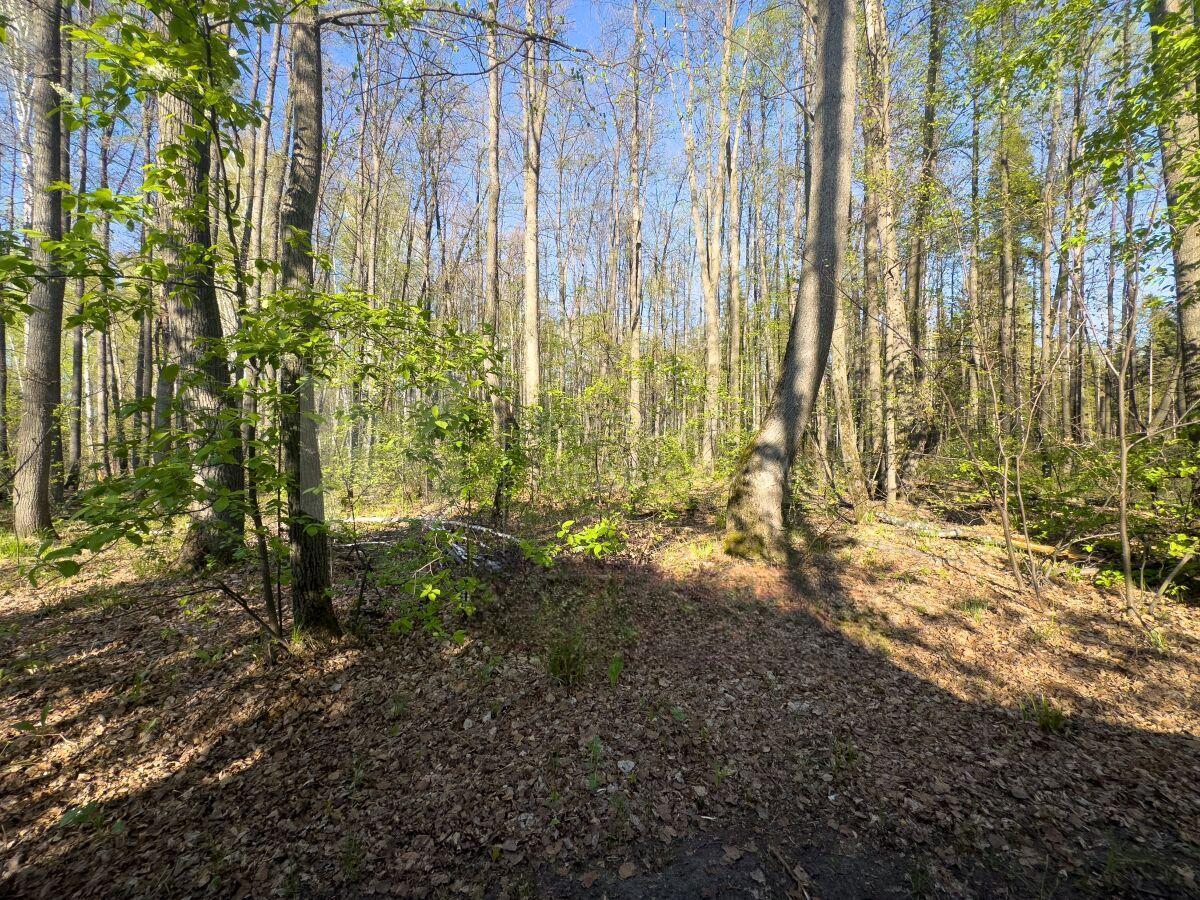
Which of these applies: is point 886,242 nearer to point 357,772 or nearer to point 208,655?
point 357,772

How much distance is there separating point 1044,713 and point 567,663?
12.3 feet

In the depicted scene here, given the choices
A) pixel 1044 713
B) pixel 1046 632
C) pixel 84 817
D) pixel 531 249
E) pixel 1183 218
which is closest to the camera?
pixel 84 817

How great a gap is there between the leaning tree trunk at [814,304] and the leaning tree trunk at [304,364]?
4967 mm

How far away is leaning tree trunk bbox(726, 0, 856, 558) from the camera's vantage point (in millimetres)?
5961

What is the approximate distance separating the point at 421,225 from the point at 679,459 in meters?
16.3

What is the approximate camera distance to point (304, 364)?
10.7 ft

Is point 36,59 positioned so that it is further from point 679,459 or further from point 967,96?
point 967,96

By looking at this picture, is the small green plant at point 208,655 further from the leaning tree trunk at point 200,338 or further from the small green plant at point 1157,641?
the small green plant at point 1157,641

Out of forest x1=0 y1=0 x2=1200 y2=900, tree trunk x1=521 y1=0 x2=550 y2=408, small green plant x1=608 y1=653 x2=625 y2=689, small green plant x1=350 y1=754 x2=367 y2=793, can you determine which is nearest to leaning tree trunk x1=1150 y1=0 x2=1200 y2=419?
forest x1=0 y1=0 x2=1200 y2=900

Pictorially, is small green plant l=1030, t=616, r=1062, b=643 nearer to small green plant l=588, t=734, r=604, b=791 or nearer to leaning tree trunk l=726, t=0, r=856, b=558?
leaning tree trunk l=726, t=0, r=856, b=558

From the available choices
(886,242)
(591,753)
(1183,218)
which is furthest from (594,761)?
(886,242)

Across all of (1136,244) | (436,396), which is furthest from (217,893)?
(1136,244)

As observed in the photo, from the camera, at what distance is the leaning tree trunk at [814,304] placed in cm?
596

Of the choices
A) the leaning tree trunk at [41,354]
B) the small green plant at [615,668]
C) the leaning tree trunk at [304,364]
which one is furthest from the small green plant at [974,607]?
the leaning tree trunk at [41,354]
